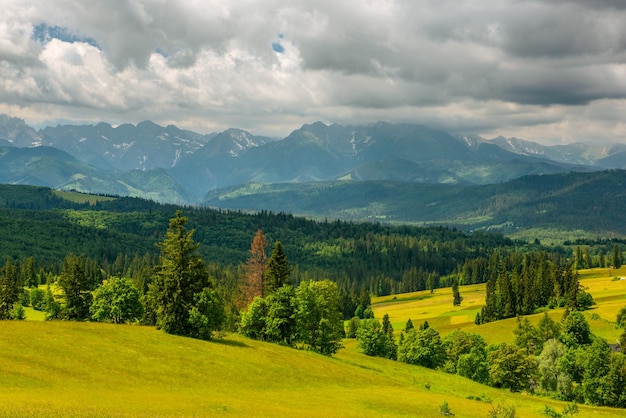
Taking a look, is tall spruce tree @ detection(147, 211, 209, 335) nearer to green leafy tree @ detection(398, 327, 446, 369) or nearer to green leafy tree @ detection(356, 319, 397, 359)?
green leafy tree @ detection(356, 319, 397, 359)

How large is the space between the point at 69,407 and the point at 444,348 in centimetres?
9519

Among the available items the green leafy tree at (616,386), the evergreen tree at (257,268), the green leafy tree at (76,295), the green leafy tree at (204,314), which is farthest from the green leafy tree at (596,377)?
the green leafy tree at (76,295)

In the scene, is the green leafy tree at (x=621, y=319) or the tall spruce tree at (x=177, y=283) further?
the green leafy tree at (x=621, y=319)

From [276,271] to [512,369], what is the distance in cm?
5023

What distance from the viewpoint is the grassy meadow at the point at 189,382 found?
44.7m

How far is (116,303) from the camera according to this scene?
98.2 meters

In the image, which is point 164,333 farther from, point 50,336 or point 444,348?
point 444,348

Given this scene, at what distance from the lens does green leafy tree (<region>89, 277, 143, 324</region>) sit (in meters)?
98.4

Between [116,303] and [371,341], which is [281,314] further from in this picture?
[371,341]

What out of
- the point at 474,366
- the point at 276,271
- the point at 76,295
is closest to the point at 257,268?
the point at 276,271

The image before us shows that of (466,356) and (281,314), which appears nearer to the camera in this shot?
(281,314)

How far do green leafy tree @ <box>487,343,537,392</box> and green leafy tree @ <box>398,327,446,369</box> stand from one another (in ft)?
45.4

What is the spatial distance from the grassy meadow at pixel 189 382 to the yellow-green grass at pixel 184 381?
0.12 meters

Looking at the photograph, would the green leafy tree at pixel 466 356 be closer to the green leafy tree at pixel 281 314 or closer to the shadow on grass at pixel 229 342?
the green leafy tree at pixel 281 314
